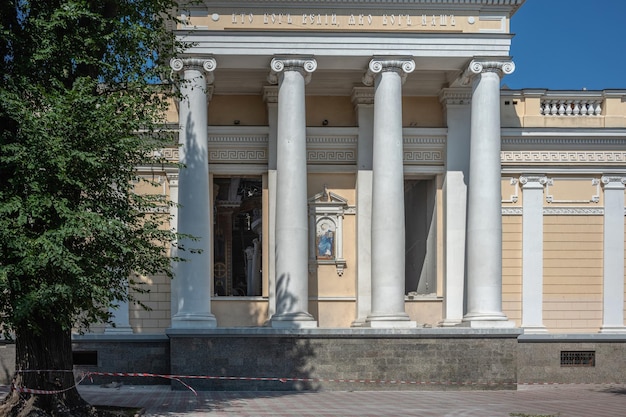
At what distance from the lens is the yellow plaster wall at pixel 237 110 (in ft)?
87.7

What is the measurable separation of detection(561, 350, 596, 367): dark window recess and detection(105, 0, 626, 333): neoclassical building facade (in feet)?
3.84

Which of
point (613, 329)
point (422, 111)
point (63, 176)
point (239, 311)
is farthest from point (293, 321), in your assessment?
point (613, 329)

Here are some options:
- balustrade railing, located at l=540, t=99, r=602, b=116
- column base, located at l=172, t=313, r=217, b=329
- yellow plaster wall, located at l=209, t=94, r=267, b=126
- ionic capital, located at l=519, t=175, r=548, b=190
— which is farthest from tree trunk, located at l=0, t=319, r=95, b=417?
balustrade railing, located at l=540, t=99, r=602, b=116

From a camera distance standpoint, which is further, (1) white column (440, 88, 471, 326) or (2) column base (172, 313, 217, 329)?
(1) white column (440, 88, 471, 326)

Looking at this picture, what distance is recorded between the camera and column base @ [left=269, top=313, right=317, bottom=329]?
23.1m

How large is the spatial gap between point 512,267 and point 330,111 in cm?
676

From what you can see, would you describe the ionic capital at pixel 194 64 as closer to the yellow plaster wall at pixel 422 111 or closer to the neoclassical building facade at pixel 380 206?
the neoclassical building facade at pixel 380 206

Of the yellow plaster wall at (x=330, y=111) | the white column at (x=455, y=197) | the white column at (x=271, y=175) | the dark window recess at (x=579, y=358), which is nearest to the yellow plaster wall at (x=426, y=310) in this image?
the white column at (x=455, y=197)

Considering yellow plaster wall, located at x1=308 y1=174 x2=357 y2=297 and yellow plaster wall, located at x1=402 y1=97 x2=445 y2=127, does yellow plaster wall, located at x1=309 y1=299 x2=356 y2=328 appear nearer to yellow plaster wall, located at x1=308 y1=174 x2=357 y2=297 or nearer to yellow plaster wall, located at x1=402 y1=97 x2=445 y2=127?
yellow plaster wall, located at x1=308 y1=174 x2=357 y2=297

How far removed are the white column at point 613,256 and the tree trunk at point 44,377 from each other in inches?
624

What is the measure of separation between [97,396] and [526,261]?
1250 centimetres

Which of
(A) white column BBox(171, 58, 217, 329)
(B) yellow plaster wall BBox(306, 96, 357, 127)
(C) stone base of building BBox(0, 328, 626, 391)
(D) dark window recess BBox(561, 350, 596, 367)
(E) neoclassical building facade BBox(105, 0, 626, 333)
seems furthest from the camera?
(B) yellow plaster wall BBox(306, 96, 357, 127)

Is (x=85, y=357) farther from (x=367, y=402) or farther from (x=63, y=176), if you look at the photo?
(x=63, y=176)

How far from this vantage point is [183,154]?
23516 millimetres
